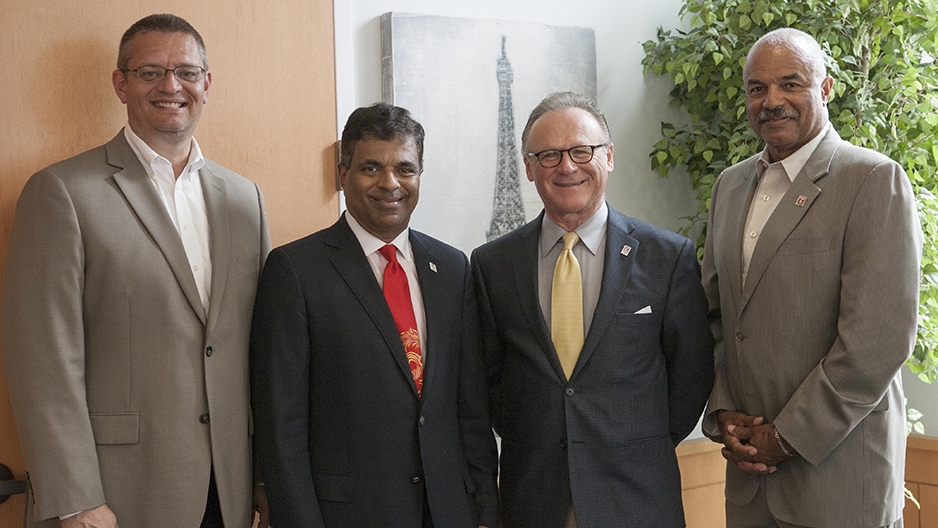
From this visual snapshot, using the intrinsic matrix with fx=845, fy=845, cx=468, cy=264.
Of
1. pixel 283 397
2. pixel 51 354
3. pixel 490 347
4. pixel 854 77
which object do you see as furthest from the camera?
pixel 854 77

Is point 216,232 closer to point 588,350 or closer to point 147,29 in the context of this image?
point 147,29

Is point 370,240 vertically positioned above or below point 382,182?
below

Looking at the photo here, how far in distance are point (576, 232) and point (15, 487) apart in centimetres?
160

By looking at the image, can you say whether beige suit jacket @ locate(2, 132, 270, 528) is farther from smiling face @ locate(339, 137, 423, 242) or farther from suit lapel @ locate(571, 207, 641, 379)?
suit lapel @ locate(571, 207, 641, 379)

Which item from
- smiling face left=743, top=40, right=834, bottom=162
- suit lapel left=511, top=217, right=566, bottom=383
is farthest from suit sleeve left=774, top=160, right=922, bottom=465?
suit lapel left=511, top=217, right=566, bottom=383

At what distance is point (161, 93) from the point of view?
2.03 metres

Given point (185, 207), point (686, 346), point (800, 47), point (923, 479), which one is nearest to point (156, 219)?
point (185, 207)

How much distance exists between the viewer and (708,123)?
10.5 feet

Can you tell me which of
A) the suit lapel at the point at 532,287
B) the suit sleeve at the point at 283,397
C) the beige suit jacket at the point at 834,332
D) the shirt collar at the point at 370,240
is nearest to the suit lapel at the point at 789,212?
the beige suit jacket at the point at 834,332

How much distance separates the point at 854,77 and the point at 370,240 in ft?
6.28

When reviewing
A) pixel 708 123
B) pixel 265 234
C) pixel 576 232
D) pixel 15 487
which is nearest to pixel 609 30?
pixel 708 123

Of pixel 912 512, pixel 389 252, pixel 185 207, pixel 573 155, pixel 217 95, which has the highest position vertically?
pixel 217 95

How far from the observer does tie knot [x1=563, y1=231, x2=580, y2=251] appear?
2.19m

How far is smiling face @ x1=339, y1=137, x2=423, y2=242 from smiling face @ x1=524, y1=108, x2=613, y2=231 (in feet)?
1.16
